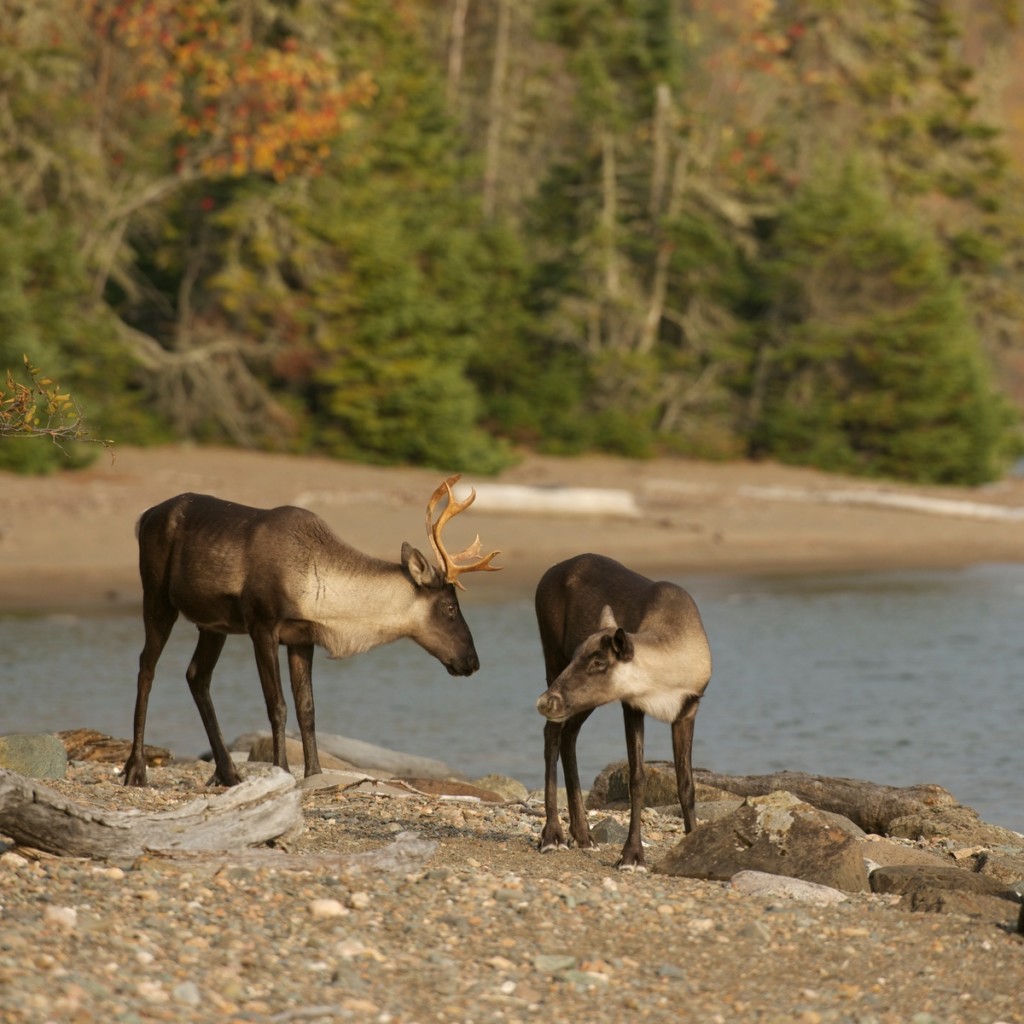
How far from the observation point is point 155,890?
6594 millimetres

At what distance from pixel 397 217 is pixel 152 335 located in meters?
5.45

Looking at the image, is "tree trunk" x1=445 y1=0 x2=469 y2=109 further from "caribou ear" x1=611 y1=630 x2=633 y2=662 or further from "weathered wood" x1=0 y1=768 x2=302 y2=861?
"weathered wood" x1=0 y1=768 x2=302 y2=861

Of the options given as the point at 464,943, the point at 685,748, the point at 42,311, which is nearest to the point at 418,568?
the point at 685,748

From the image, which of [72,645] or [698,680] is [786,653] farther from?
[698,680]

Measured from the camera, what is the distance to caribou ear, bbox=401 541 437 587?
1023 centimetres

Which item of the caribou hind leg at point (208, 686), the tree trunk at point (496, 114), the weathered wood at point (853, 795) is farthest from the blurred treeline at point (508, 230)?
the weathered wood at point (853, 795)

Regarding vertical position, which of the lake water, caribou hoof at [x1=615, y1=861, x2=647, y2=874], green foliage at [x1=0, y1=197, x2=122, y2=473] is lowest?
the lake water

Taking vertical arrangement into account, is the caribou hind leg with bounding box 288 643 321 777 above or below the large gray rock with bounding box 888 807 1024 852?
above

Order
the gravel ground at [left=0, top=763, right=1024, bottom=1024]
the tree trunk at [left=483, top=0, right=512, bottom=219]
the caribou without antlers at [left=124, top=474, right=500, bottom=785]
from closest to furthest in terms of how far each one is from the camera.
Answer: the gravel ground at [left=0, top=763, right=1024, bottom=1024], the caribou without antlers at [left=124, top=474, right=500, bottom=785], the tree trunk at [left=483, top=0, right=512, bottom=219]

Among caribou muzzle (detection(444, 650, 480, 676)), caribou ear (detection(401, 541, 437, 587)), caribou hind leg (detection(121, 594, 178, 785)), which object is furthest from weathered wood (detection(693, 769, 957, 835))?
caribou hind leg (detection(121, 594, 178, 785))

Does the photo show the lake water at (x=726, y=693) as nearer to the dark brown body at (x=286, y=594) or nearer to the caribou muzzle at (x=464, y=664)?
the caribou muzzle at (x=464, y=664)

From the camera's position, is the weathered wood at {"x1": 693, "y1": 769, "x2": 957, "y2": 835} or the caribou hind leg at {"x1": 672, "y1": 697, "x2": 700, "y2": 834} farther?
the weathered wood at {"x1": 693, "y1": 769, "x2": 957, "y2": 835}

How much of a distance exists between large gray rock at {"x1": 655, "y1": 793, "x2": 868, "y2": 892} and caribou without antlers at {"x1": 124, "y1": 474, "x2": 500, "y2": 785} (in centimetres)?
251

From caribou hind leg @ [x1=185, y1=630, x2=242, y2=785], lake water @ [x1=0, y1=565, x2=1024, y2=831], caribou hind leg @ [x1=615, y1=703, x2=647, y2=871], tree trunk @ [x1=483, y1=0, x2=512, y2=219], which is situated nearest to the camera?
caribou hind leg @ [x1=615, y1=703, x2=647, y2=871]
